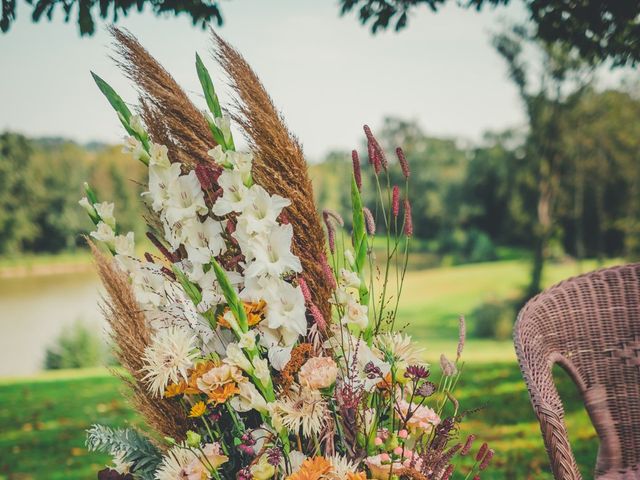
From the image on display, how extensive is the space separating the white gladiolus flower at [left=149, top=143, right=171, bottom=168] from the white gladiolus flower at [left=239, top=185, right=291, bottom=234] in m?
0.19

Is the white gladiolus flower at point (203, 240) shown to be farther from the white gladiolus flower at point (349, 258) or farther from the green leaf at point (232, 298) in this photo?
the white gladiolus flower at point (349, 258)

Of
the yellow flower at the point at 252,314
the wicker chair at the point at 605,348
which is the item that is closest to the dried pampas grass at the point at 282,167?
the yellow flower at the point at 252,314

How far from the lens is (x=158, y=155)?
120cm

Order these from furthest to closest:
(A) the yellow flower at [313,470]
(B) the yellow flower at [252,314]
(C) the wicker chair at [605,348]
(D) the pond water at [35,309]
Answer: (D) the pond water at [35,309]
(C) the wicker chair at [605,348]
(B) the yellow flower at [252,314]
(A) the yellow flower at [313,470]

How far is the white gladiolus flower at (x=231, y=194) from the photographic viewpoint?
1143mm

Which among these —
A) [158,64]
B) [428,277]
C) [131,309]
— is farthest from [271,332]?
[428,277]

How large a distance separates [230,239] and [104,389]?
25.5 ft

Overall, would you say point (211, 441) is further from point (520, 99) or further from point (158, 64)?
point (520, 99)

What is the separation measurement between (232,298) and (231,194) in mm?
201

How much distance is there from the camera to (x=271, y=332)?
1220mm

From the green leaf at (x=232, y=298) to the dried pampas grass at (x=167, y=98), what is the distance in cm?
27

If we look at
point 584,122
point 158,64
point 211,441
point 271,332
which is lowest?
point 211,441

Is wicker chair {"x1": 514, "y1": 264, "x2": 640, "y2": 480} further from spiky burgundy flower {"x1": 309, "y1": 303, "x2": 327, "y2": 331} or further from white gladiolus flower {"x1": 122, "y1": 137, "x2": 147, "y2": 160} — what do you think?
white gladiolus flower {"x1": 122, "y1": 137, "x2": 147, "y2": 160}

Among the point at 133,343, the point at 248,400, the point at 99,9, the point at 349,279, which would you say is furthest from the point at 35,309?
the point at 349,279
